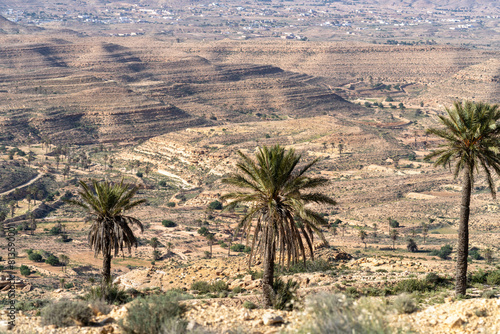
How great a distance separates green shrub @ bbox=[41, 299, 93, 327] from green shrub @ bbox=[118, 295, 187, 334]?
3.70 feet

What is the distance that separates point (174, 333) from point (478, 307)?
849cm

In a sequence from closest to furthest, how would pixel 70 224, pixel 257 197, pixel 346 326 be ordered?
pixel 346 326 → pixel 257 197 → pixel 70 224

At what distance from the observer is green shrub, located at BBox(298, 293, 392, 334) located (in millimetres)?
11617

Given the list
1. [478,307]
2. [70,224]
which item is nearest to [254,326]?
[478,307]

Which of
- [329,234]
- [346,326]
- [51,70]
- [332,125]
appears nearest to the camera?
[346,326]

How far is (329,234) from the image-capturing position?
2127 inches

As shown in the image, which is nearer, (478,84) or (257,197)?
(257,197)

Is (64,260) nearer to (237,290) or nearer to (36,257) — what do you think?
(36,257)

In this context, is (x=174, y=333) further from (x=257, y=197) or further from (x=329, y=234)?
(x=329, y=234)

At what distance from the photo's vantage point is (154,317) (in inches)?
565

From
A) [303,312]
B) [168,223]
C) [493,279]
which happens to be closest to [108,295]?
[303,312]

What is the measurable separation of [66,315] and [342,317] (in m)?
7.53

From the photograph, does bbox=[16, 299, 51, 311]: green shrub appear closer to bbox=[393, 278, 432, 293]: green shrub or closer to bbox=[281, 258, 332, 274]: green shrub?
bbox=[281, 258, 332, 274]: green shrub

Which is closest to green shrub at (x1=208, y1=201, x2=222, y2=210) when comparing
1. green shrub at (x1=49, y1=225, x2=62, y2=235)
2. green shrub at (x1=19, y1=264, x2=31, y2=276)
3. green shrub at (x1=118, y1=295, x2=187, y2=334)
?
green shrub at (x1=49, y1=225, x2=62, y2=235)
